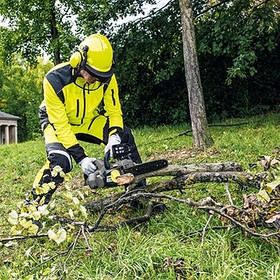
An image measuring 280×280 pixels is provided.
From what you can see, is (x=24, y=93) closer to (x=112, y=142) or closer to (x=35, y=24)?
(x=35, y=24)

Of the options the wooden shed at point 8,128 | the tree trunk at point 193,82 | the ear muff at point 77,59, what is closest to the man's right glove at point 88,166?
the ear muff at point 77,59

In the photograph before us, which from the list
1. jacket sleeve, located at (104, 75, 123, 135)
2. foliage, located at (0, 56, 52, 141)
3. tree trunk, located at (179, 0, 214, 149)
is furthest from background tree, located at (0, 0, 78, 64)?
foliage, located at (0, 56, 52, 141)

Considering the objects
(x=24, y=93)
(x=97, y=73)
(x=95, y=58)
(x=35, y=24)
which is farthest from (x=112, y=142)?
(x=24, y=93)

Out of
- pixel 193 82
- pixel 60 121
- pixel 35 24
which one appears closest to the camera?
pixel 60 121

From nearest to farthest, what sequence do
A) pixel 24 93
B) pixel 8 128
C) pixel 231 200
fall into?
pixel 231 200 < pixel 24 93 < pixel 8 128

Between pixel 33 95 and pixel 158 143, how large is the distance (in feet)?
93.8

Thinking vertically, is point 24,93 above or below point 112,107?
above

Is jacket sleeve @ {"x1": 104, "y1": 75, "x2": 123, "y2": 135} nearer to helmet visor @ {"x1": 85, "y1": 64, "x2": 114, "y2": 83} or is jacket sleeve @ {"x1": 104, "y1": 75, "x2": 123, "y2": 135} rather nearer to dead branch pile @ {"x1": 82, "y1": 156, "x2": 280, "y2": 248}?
helmet visor @ {"x1": 85, "y1": 64, "x2": 114, "y2": 83}

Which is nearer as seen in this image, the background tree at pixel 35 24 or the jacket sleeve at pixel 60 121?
the jacket sleeve at pixel 60 121

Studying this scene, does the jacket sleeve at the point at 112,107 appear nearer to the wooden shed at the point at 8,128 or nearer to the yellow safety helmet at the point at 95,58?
the yellow safety helmet at the point at 95,58

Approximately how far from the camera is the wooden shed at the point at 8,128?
33.9 m

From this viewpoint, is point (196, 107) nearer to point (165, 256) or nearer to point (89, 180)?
point (89, 180)

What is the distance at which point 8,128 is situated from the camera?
35.7 metres

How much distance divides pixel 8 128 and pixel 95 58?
1373 inches
